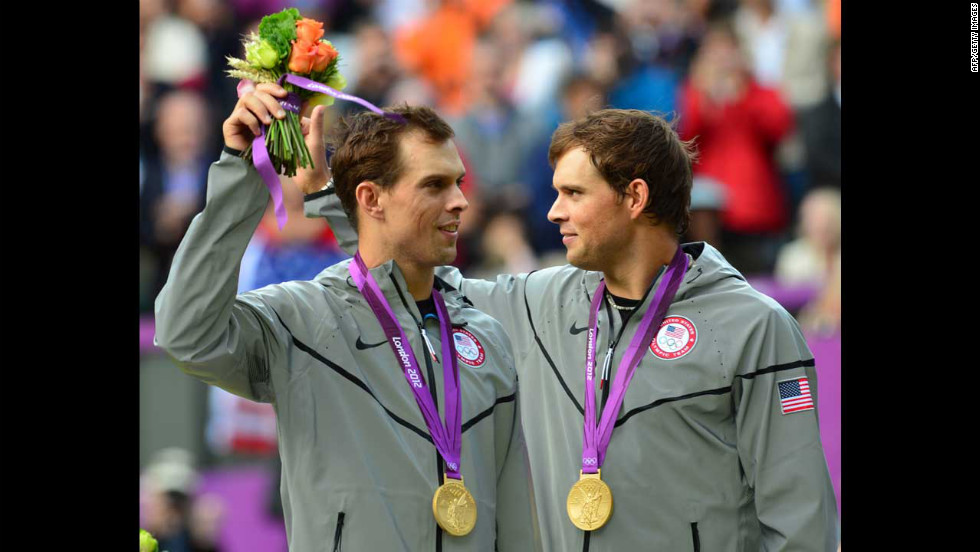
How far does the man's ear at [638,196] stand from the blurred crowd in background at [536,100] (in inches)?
157

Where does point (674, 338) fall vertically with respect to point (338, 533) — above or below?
above

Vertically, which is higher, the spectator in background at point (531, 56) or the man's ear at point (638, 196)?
the spectator in background at point (531, 56)

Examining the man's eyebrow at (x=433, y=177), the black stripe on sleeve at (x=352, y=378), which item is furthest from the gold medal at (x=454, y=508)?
the man's eyebrow at (x=433, y=177)

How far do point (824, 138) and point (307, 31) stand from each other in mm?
6298

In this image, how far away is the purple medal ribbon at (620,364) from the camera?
12.7 ft

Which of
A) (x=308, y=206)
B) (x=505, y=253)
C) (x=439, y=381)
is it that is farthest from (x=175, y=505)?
(x=439, y=381)

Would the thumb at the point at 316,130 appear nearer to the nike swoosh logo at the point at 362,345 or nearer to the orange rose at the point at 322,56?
the orange rose at the point at 322,56

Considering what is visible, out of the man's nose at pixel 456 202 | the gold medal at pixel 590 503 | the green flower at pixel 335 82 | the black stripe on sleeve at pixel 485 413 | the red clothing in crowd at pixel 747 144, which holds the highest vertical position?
the red clothing in crowd at pixel 747 144

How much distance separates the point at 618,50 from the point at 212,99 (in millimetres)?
3072

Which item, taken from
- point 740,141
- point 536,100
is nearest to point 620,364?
point 740,141

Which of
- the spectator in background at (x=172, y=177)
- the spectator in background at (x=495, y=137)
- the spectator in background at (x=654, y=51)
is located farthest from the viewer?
the spectator in background at (x=654, y=51)

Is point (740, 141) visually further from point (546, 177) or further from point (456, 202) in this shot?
point (456, 202)

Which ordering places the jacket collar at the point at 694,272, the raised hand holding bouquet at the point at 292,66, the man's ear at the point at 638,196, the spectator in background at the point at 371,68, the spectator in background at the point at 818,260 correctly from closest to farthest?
the raised hand holding bouquet at the point at 292,66 → the jacket collar at the point at 694,272 → the man's ear at the point at 638,196 → the spectator in background at the point at 818,260 → the spectator in background at the point at 371,68

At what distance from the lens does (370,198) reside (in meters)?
3.63
